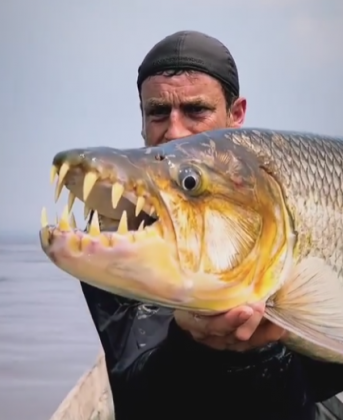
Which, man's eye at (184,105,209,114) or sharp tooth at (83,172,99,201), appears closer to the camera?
sharp tooth at (83,172,99,201)

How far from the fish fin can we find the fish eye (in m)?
0.41

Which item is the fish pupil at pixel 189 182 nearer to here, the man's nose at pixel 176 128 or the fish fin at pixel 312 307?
the fish fin at pixel 312 307

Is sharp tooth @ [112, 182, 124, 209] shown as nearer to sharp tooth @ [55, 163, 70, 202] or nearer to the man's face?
sharp tooth @ [55, 163, 70, 202]

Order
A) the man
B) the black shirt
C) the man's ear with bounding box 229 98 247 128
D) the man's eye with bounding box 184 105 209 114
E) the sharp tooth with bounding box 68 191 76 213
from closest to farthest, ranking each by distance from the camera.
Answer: the sharp tooth with bounding box 68 191 76 213
the man
the black shirt
the man's eye with bounding box 184 105 209 114
the man's ear with bounding box 229 98 247 128

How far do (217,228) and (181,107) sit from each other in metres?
1.42

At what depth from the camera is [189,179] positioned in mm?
1998

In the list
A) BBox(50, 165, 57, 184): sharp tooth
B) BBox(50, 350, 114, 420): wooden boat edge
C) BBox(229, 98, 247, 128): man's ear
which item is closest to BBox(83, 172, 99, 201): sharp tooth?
BBox(50, 165, 57, 184): sharp tooth

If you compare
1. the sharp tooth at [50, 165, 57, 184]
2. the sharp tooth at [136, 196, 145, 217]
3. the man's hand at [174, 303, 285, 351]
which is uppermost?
the sharp tooth at [50, 165, 57, 184]

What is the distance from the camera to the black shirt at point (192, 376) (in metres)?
2.53

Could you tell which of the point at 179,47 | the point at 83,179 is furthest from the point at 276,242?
the point at 179,47

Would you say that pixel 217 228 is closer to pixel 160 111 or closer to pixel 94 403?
pixel 160 111

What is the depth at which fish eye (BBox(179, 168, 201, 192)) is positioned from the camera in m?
1.98

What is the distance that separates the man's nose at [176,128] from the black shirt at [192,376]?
0.78 meters

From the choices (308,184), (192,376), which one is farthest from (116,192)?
A: (192,376)
